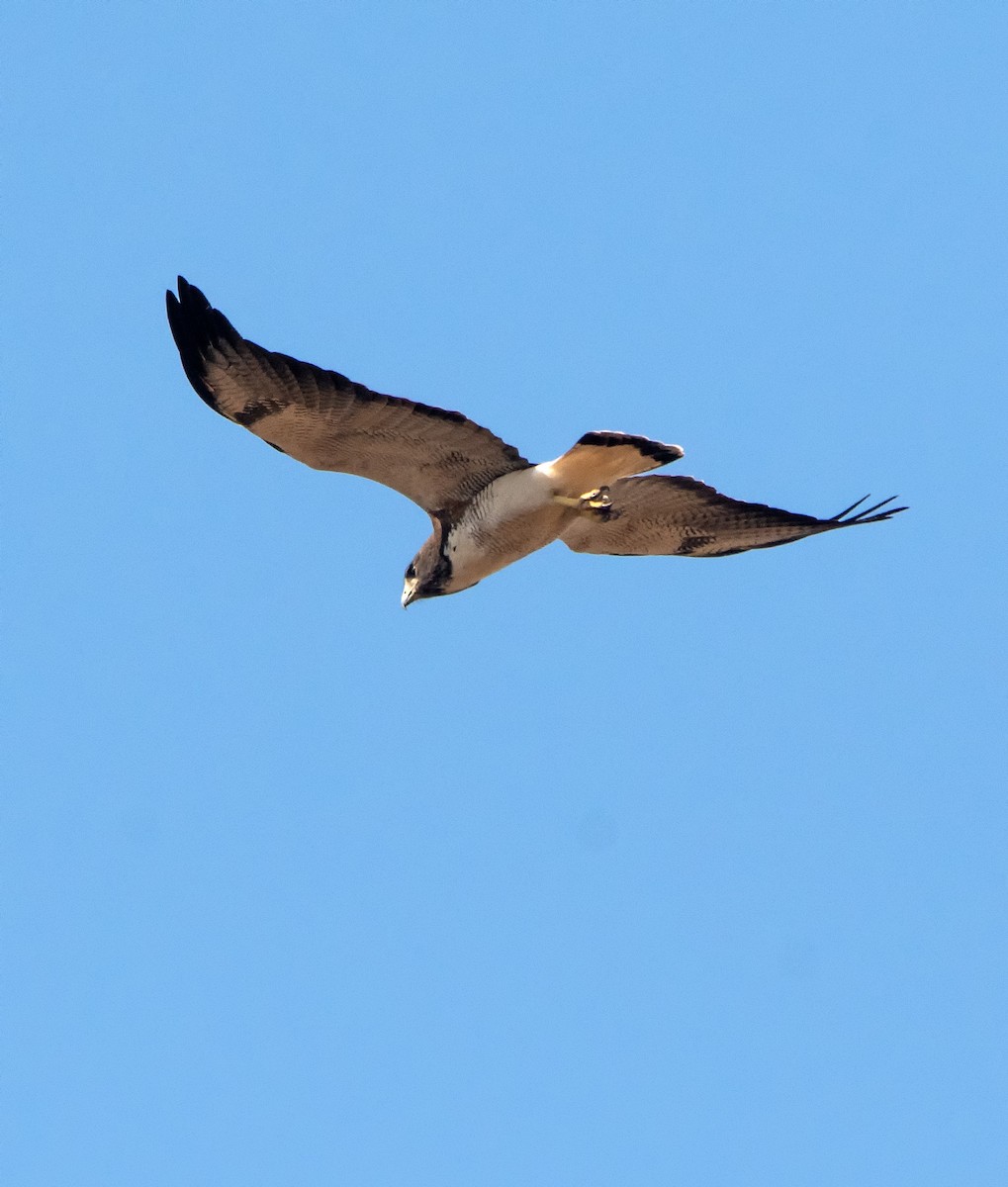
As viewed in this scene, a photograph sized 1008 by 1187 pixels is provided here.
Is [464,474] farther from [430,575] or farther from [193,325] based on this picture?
[193,325]

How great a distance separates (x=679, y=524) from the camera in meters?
14.2

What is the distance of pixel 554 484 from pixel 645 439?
754 millimetres

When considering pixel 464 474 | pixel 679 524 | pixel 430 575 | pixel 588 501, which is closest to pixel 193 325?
pixel 464 474

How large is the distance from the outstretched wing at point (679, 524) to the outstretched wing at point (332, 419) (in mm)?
1004

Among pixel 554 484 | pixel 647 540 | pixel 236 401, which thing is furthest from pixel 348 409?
pixel 647 540

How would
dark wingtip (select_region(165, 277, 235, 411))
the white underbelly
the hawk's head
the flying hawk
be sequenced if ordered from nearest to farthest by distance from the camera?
dark wingtip (select_region(165, 277, 235, 411)) < the flying hawk < the white underbelly < the hawk's head

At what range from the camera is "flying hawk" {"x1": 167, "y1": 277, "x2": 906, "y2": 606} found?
1215 centimetres

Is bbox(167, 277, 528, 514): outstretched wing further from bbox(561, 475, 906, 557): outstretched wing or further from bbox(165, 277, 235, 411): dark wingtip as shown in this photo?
bbox(561, 475, 906, 557): outstretched wing

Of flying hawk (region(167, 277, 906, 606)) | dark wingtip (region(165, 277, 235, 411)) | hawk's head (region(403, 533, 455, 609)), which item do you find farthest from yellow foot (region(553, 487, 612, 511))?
dark wingtip (region(165, 277, 235, 411))

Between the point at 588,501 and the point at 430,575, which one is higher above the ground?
the point at 588,501

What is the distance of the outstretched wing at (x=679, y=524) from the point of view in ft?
45.2

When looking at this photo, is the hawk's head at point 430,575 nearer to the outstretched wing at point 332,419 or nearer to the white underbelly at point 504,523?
the white underbelly at point 504,523

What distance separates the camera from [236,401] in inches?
486

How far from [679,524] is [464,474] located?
1803mm
